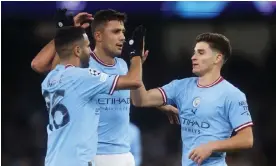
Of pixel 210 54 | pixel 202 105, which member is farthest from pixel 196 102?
pixel 210 54

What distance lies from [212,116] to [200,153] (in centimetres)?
23

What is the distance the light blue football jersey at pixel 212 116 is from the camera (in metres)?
2.78

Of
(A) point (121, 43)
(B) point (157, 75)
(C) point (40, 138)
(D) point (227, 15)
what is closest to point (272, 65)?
(D) point (227, 15)

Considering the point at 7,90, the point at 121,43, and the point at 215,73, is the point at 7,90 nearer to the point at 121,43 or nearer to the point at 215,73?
the point at 121,43

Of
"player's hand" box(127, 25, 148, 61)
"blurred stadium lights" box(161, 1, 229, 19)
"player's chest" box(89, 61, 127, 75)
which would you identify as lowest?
"player's chest" box(89, 61, 127, 75)

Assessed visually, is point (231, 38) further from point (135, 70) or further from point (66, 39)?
point (66, 39)

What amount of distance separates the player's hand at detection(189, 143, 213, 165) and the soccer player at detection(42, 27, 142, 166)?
42 centimetres

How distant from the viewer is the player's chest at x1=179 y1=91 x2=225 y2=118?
2814 mm

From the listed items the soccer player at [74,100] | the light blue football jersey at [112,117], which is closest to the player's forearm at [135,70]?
the soccer player at [74,100]

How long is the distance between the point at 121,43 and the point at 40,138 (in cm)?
89

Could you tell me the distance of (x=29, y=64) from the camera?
3.56m

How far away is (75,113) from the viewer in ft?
8.68

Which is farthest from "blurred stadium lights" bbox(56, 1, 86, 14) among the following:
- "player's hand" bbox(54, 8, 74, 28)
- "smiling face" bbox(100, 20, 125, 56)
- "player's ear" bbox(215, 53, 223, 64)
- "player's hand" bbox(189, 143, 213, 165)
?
"player's hand" bbox(189, 143, 213, 165)

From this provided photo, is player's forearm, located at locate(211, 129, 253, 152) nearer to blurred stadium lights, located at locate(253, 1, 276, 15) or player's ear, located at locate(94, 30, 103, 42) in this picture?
player's ear, located at locate(94, 30, 103, 42)
